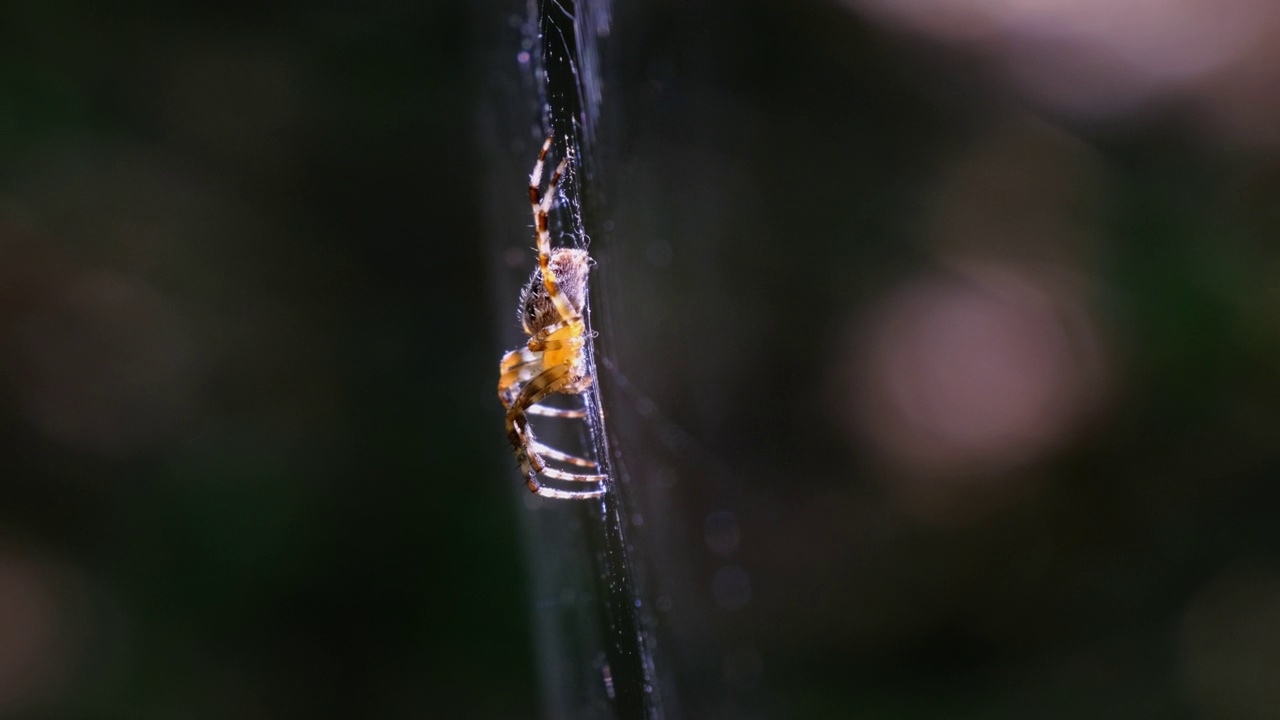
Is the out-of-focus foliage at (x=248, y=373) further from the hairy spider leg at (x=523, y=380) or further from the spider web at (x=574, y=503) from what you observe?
the hairy spider leg at (x=523, y=380)

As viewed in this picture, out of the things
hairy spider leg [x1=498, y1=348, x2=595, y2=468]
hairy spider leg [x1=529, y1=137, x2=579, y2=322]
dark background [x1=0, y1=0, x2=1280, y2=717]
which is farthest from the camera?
dark background [x1=0, y1=0, x2=1280, y2=717]

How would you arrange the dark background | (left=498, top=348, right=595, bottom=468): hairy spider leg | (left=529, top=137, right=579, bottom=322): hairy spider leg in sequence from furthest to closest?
the dark background < (left=498, top=348, right=595, bottom=468): hairy spider leg < (left=529, top=137, right=579, bottom=322): hairy spider leg

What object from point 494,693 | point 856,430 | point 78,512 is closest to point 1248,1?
point 856,430

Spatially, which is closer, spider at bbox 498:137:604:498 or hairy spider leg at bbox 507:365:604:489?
spider at bbox 498:137:604:498

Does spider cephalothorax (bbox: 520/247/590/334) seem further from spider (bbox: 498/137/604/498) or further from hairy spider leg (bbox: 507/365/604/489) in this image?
hairy spider leg (bbox: 507/365/604/489)

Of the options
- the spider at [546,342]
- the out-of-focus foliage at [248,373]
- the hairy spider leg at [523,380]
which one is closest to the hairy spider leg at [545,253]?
the spider at [546,342]

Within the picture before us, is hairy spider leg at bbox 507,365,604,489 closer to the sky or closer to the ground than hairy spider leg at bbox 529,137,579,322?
closer to the ground

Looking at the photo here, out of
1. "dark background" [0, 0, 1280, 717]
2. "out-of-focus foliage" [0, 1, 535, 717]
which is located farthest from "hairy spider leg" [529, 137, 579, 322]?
"out-of-focus foliage" [0, 1, 535, 717]
